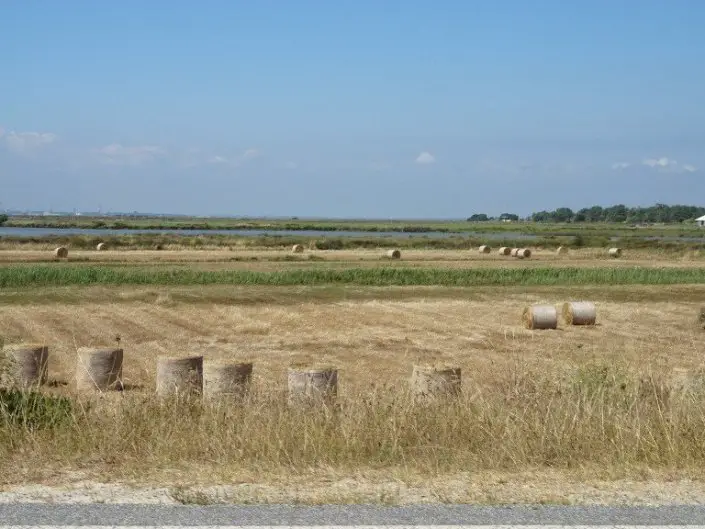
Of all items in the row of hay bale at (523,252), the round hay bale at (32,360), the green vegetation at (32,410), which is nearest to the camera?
the green vegetation at (32,410)

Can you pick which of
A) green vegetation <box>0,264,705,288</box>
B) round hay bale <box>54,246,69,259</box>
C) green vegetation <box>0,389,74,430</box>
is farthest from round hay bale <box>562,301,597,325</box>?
round hay bale <box>54,246,69,259</box>

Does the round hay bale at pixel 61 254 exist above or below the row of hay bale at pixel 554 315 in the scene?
above

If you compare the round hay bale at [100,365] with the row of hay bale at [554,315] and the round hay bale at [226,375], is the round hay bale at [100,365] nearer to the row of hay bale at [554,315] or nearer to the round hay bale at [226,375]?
the round hay bale at [226,375]

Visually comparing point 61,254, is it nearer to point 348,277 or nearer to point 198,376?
point 348,277

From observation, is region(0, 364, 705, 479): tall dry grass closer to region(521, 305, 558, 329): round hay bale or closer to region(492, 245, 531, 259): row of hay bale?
region(521, 305, 558, 329): round hay bale

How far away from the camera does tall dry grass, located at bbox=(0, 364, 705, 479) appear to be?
7.39 m

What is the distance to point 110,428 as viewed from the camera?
26.2ft

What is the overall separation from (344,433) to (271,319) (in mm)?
20652

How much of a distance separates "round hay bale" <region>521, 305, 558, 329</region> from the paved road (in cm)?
2127

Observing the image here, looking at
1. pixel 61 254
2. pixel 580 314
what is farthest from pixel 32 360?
pixel 61 254

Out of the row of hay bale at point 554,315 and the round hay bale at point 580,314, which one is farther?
the round hay bale at point 580,314

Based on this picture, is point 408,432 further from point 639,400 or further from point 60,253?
point 60,253

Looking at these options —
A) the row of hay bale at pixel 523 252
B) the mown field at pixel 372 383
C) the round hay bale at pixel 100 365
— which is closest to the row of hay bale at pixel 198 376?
→ the round hay bale at pixel 100 365

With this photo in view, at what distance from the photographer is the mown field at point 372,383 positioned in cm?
718
